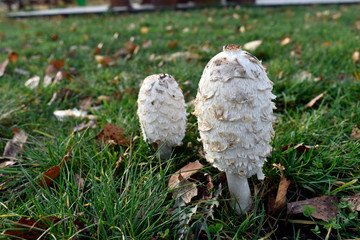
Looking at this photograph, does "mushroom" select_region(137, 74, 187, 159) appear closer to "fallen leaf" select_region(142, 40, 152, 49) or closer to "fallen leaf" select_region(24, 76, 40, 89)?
"fallen leaf" select_region(24, 76, 40, 89)

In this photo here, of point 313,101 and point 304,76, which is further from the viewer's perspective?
point 304,76

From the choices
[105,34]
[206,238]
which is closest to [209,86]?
[206,238]

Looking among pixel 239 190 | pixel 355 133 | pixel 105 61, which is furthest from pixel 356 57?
pixel 105 61

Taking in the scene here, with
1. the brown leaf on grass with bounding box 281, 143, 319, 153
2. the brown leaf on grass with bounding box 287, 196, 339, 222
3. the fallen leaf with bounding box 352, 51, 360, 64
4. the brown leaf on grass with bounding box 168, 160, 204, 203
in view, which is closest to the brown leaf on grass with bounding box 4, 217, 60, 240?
the brown leaf on grass with bounding box 168, 160, 204, 203

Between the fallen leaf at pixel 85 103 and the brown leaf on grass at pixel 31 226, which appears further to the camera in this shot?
the fallen leaf at pixel 85 103

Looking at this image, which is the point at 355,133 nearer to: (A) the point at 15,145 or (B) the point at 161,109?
(B) the point at 161,109

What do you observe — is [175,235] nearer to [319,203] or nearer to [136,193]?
[136,193]

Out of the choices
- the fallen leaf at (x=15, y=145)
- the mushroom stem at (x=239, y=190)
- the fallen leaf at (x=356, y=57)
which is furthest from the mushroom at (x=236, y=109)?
the fallen leaf at (x=356, y=57)

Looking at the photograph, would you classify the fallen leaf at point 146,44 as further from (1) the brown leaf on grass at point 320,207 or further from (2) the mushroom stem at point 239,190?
(1) the brown leaf on grass at point 320,207
